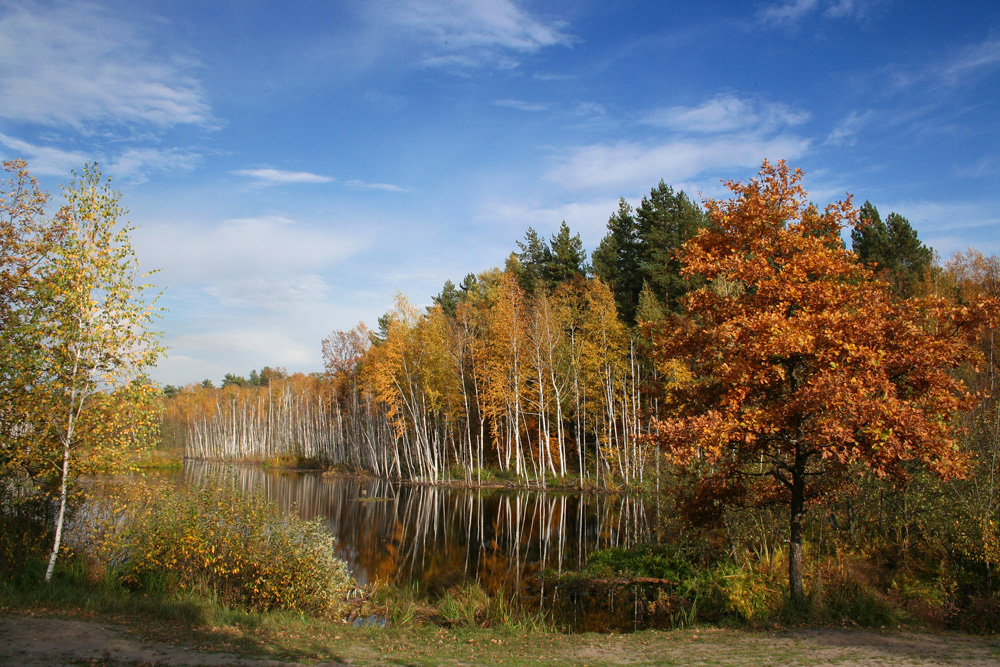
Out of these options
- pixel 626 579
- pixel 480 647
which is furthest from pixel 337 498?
pixel 480 647

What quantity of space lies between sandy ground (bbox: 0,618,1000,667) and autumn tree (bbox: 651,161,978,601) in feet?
5.93

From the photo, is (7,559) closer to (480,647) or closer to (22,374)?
(22,374)

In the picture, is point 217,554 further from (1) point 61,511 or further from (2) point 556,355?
(2) point 556,355

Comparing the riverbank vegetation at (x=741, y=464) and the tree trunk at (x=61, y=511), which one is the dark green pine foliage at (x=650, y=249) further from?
the tree trunk at (x=61, y=511)

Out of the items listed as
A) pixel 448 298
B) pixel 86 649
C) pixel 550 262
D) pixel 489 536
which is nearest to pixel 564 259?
pixel 550 262

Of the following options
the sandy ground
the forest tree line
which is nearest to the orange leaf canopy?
the sandy ground

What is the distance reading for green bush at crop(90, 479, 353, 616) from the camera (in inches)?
410

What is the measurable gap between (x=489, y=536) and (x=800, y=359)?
14.8 meters

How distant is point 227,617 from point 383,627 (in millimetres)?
2624

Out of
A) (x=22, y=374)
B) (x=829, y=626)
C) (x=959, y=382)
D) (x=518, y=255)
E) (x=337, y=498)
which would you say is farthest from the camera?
(x=518, y=255)

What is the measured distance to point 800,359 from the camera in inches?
372

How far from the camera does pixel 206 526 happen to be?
10.6 m

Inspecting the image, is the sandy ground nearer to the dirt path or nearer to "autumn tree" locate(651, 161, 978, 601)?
the dirt path

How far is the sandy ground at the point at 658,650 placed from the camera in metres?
6.81
